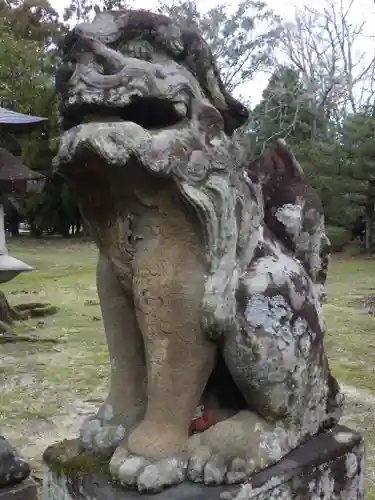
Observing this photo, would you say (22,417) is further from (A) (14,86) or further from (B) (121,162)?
(A) (14,86)

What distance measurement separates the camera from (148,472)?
1.31m

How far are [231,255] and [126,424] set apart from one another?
18.6 inches

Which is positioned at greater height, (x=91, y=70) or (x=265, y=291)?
(x=91, y=70)

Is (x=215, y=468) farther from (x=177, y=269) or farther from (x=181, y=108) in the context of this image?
(x=181, y=108)

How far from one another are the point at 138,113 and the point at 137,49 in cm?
13

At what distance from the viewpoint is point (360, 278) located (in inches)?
357

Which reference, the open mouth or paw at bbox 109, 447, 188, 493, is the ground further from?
the open mouth

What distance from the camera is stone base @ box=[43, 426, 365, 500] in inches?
52.5

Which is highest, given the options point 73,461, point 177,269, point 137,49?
point 137,49

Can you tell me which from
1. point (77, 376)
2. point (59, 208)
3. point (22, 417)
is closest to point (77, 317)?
point (77, 376)

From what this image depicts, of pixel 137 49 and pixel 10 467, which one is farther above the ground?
pixel 137 49

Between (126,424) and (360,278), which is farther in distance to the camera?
(360,278)

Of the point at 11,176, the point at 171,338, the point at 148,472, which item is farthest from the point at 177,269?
the point at 11,176

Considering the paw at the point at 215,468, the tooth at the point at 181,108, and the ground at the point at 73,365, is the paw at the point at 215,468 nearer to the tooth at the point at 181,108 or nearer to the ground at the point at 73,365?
the tooth at the point at 181,108
